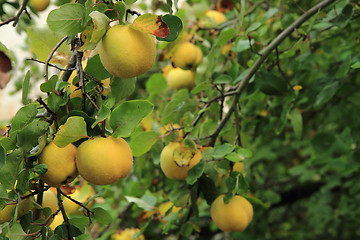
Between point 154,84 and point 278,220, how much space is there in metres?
2.07

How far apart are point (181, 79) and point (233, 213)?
2.47ft

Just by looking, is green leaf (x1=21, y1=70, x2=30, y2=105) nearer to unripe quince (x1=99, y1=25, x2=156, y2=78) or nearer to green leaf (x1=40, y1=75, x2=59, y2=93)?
green leaf (x1=40, y1=75, x2=59, y2=93)

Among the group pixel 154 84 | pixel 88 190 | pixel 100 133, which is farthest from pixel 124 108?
pixel 154 84

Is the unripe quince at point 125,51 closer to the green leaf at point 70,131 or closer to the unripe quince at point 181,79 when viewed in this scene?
the green leaf at point 70,131

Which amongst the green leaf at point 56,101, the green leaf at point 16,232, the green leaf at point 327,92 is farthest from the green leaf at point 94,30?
the green leaf at point 327,92

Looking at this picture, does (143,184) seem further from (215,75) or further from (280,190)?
(280,190)

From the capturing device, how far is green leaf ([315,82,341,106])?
55.4 inches

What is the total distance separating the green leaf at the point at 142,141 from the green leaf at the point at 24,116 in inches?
15.8

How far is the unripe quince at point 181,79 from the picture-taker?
1.71 m

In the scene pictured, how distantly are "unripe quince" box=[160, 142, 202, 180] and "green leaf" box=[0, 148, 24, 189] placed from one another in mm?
479

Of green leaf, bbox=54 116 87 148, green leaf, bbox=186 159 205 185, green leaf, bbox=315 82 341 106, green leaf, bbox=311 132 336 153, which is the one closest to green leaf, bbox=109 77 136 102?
green leaf, bbox=54 116 87 148

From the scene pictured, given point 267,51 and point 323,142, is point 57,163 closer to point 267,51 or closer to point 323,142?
point 267,51

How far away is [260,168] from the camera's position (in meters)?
2.75

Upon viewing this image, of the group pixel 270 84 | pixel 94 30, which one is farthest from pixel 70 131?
pixel 270 84
